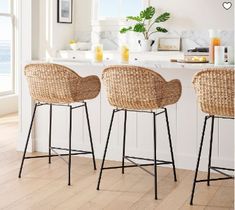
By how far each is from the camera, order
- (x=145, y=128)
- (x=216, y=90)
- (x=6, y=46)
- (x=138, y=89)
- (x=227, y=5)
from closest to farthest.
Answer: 1. (x=216, y=90)
2. (x=138, y=89)
3. (x=145, y=128)
4. (x=227, y=5)
5. (x=6, y=46)

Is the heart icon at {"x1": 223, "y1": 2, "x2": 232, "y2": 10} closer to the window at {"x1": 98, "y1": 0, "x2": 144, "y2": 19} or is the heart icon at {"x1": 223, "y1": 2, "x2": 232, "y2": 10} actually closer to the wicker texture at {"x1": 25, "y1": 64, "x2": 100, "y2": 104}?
the window at {"x1": 98, "y1": 0, "x2": 144, "y2": 19}

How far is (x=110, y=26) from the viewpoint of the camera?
25.3ft

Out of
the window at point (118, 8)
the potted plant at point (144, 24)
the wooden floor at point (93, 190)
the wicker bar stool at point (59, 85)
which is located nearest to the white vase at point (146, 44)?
the potted plant at point (144, 24)

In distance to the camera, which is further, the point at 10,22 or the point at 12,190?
the point at 10,22

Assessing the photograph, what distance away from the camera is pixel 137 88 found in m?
3.76

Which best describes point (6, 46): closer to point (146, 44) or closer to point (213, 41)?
point (146, 44)

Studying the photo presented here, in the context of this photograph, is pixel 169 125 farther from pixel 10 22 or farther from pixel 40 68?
pixel 10 22

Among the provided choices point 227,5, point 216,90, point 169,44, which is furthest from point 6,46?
point 216,90

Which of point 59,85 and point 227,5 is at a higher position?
point 227,5

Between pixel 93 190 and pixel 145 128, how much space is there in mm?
964

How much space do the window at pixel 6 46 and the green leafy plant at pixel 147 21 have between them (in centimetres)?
169

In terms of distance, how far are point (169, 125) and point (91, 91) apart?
78 cm

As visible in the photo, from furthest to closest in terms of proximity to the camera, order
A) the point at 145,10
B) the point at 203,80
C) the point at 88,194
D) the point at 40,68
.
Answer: the point at 145,10
the point at 40,68
the point at 88,194
the point at 203,80

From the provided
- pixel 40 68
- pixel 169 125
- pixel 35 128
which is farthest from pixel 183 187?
pixel 35 128
